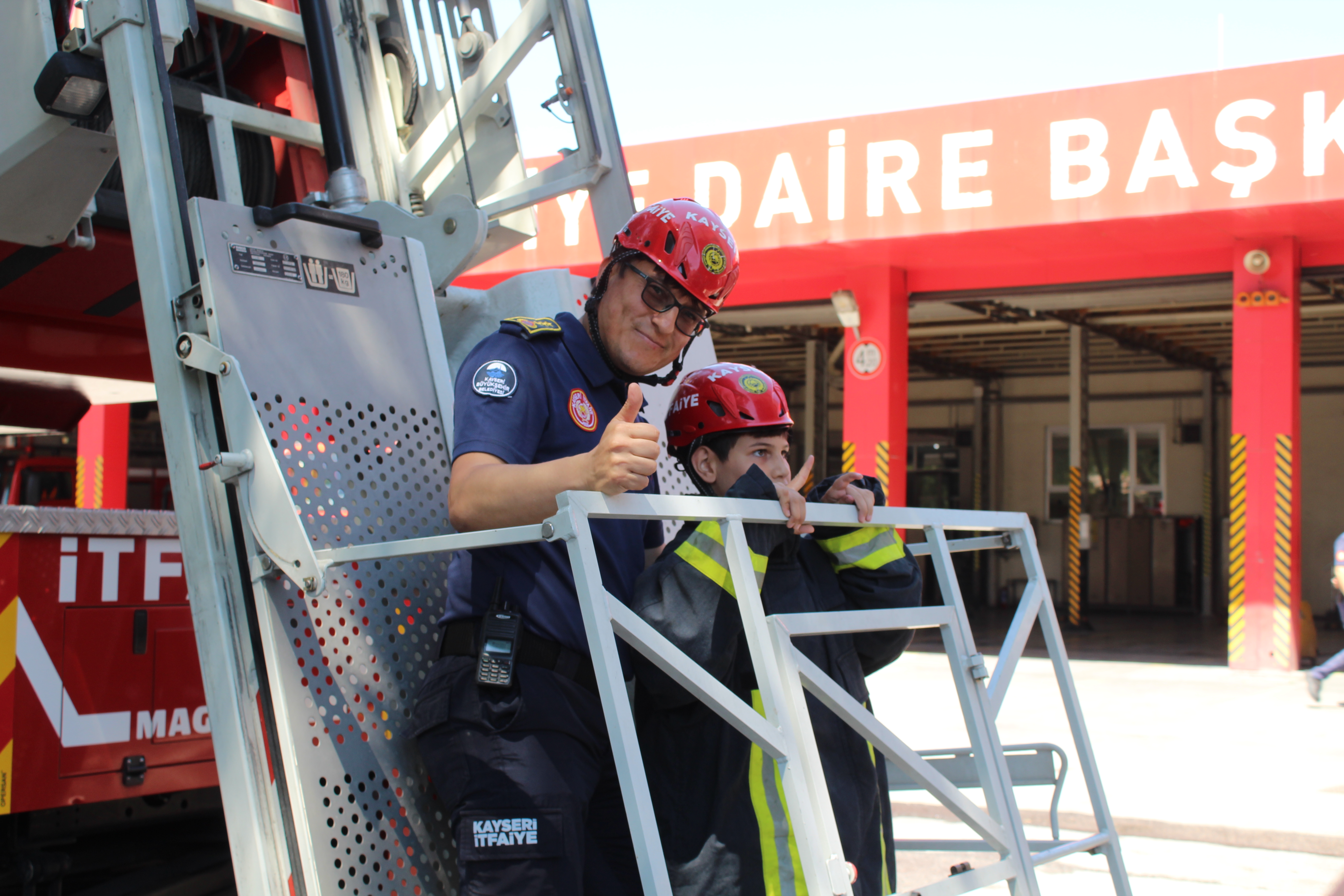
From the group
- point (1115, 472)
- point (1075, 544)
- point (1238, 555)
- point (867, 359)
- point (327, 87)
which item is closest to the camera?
point (327, 87)

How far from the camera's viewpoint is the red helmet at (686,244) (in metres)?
2.52

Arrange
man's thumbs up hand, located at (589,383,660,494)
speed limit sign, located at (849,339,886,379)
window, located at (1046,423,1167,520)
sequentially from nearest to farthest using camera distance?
1. man's thumbs up hand, located at (589,383,660,494)
2. speed limit sign, located at (849,339,886,379)
3. window, located at (1046,423,1167,520)

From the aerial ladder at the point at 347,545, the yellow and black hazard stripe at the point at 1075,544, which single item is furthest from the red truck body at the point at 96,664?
the yellow and black hazard stripe at the point at 1075,544

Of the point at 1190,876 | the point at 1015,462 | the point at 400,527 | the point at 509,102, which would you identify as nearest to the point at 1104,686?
the point at 1190,876

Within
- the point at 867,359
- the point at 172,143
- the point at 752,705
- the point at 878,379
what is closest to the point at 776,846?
the point at 752,705

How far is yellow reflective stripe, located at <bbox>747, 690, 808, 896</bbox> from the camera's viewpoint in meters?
2.24

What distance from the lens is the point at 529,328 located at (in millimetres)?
2406

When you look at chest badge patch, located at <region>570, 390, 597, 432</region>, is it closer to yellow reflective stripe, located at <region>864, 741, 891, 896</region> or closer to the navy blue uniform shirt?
the navy blue uniform shirt

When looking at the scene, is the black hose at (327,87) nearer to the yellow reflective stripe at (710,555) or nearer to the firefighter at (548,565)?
the firefighter at (548,565)

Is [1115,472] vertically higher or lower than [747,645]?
lower

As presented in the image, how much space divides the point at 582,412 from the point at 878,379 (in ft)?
38.8

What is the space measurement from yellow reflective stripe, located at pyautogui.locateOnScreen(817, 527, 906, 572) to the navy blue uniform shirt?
46 centimetres

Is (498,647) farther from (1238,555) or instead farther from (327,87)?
(1238,555)

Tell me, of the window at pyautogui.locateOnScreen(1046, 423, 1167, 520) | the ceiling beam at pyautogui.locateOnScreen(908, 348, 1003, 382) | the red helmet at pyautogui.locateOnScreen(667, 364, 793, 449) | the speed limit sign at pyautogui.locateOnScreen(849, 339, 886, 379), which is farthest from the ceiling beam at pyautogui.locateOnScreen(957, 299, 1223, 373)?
the red helmet at pyautogui.locateOnScreen(667, 364, 793, 449)
